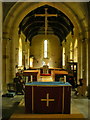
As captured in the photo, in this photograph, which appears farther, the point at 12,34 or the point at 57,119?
the point at 12,34

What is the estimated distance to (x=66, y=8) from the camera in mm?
12031

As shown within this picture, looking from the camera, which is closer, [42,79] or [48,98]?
[48,98]

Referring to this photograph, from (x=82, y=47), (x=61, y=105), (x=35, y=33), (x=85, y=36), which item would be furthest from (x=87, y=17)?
(x=35, y=33)

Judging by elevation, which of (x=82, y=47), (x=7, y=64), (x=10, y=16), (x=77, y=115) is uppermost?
(x=10, y=16)

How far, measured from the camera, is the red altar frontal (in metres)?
6.51

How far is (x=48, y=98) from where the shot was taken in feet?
21.4

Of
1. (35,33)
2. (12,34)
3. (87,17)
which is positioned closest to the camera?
(87,17)

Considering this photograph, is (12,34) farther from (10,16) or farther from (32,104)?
(32,104)

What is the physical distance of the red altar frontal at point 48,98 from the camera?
6.51m

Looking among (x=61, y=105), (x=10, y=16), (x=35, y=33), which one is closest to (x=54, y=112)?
(x=61, y=105)

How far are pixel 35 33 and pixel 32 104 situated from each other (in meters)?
21.3

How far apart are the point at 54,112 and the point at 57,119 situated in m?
0.58

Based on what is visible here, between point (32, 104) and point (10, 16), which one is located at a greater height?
point (10, 16)

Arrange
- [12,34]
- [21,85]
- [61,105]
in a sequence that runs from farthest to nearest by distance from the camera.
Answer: [12,34]
[21,85]
[61,105]
